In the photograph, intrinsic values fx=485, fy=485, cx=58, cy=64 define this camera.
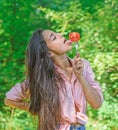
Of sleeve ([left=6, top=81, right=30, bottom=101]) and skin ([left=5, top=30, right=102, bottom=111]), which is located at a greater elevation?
skin ([left=5, top=30, right=102, bottom=111])

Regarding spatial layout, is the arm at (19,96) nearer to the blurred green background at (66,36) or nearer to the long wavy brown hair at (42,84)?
the long wavy brown hair at (42,84)

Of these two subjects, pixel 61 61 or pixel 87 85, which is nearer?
pixel 87 85

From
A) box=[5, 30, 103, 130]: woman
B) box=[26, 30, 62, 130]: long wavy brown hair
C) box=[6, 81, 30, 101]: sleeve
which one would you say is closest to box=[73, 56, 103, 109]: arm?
box=[5, 30, 103, 130]: woman

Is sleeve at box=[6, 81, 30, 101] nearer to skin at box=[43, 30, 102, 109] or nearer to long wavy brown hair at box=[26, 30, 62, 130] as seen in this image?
long wavy brown hair at box=[26, 30, 62, 130]

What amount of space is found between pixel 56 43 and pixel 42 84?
23 centimetres

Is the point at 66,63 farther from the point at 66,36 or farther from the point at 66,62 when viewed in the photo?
the point at 66,36

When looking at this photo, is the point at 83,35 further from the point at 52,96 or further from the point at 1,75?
the point at 52,96

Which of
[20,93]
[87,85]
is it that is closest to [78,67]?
[87,85]

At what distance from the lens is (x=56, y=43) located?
8.30 ft

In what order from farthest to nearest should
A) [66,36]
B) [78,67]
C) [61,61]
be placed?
[66,36] < [61,61] < [78,67]

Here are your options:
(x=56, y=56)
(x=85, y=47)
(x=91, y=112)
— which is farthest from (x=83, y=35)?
(x=56, y=56)

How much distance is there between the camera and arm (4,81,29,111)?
260 centimetres

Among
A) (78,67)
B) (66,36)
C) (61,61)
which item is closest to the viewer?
(78,67)

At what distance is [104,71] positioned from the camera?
543cm
